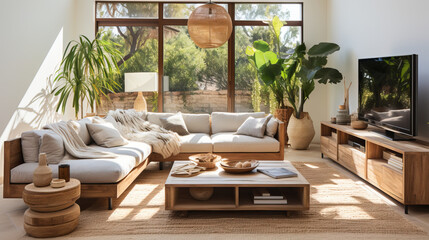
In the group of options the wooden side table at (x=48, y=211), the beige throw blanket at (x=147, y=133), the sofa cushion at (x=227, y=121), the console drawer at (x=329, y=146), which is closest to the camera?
the wooden side table at (x=48, y=211)

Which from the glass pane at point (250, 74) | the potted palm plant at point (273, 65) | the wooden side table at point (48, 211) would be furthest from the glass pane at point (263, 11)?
the wooden side table at point (48, 211)

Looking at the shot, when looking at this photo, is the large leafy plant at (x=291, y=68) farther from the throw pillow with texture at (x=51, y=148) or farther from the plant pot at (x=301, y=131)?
the throw pillow with texture at (x=51, y=148)

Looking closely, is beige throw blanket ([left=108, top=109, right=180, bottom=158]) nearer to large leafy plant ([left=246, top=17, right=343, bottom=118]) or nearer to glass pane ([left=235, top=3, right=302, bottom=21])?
large leafy plant ([left=246, top=17, right=343, bottom=118])

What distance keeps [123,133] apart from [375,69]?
3.27 metres

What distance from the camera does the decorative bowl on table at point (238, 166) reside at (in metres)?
3.46

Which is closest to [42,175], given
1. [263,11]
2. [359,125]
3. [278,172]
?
[278,172]

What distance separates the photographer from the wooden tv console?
335 cm

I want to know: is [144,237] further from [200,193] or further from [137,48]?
[137,48]

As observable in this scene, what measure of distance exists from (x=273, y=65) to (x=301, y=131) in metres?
1.26

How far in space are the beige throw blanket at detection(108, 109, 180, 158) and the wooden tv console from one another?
7.32 ft

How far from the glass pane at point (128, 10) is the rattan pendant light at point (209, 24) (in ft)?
11.7

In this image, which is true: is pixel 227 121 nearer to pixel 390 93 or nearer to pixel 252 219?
pixel 390 93

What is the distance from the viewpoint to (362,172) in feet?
14.5

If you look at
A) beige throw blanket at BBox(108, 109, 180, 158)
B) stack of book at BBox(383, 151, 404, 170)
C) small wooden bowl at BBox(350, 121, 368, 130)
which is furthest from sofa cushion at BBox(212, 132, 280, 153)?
stack of book at BBox(383, 151, 404, 170)
